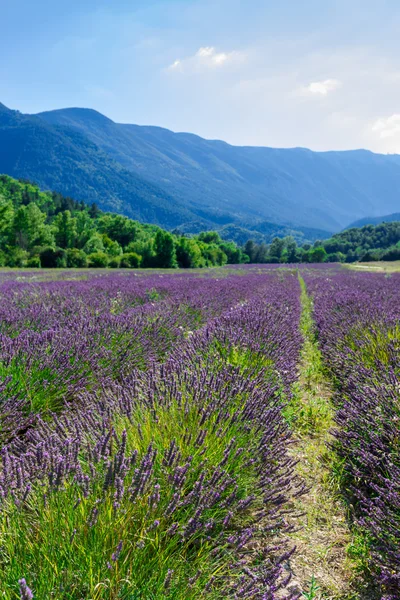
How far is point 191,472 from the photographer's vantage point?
170cm

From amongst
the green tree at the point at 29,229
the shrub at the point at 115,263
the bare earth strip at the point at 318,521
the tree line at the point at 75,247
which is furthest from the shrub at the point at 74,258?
the bare earth strip at the point at 318,521

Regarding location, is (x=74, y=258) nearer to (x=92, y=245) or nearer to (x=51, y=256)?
(x=51, y=256)

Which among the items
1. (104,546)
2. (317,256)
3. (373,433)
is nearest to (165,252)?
(373,433)

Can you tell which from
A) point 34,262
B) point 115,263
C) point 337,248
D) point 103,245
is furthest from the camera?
point 337,248

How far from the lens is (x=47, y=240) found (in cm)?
4962

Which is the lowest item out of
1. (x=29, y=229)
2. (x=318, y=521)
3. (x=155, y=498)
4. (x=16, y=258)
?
(x=318, y=521)

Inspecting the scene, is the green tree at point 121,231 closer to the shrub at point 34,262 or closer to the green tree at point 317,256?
the shrub at point 34,262

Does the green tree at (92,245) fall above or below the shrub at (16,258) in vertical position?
above

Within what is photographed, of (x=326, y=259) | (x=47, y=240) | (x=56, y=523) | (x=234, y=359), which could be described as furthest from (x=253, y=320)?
(x=326, y=259)

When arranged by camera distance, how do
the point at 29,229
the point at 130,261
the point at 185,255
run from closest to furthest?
the point at 130,261 → the point at 29,229 → the point at 185,255

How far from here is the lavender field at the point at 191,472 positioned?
1201mm

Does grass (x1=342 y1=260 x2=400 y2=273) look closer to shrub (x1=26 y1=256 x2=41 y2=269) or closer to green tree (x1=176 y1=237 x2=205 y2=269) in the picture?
green tree (x1=176 y1=237 x2=205 y2=269)

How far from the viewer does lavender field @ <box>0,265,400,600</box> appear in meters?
1.20

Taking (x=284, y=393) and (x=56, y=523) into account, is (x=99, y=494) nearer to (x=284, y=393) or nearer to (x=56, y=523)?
(x=56, y=523)
